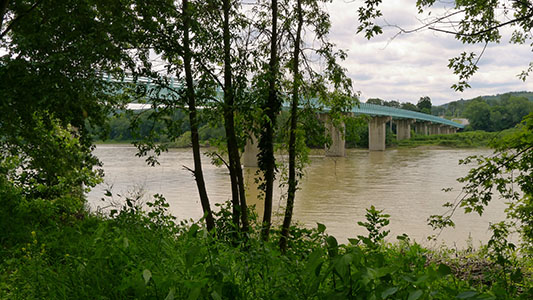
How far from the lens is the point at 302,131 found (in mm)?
6844

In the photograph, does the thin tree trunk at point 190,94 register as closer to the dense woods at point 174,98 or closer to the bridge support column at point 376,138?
the dense woods at point 174,98

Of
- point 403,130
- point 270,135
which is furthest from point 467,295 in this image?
point 403,130

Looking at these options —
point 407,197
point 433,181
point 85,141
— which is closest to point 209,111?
point 85,141

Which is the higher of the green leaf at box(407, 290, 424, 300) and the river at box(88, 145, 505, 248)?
the green leaf at box(407, 290, 424, 300)

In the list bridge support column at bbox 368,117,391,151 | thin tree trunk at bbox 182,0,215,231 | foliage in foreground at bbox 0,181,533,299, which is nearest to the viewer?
foliage in foreground at bbox 0,181,533,299

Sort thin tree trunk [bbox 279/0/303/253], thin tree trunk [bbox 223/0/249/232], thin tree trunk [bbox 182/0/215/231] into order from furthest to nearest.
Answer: thin tree trunk [bbox 279/0/303/253] < thin tree trunk [bbox 223/0/249/232] < thin tree trunk [bbox 182/0/215/231]

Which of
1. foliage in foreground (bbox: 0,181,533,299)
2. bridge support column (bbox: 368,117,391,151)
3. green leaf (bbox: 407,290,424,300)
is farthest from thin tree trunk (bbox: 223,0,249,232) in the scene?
bridge support column (bbox: 368,117,391,151)

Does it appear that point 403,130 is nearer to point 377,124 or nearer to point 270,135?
point 377,124

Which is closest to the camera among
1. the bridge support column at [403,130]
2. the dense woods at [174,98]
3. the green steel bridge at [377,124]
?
the dense woods at [174,98]

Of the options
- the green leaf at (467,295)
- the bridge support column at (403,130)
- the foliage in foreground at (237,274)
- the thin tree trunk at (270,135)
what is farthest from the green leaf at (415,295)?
the bridge support column at (403,130)

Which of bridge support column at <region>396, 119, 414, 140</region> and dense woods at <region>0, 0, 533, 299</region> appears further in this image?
bridge support column at <region>396, 119, 414, 140</region>

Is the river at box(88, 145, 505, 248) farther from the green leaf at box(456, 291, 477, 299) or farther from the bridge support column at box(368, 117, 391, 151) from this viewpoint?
the bridge support column at box(368, 117, 391, 151)

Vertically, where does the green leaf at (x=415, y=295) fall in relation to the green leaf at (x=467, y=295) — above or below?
above

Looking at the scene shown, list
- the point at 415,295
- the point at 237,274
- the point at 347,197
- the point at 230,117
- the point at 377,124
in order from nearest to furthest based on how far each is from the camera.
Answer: the point at 415,295
the point at 237,274
the point at 230,117
the point at 347,197
the point at 377,124
